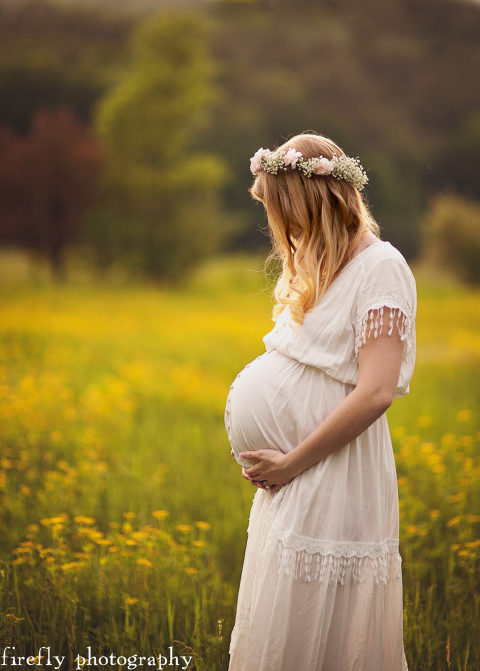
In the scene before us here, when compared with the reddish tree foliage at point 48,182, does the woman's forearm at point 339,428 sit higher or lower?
lower

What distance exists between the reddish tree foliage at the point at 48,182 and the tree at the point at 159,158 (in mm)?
903

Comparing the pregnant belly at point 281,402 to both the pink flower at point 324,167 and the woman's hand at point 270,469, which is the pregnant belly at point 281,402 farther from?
the pink flower at point 324,167

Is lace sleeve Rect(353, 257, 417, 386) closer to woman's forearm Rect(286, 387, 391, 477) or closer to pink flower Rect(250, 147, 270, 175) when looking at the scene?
woman's forearm Rect(286, 387, 391, 477)

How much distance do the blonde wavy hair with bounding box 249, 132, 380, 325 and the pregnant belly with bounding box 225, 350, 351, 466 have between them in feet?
0.61

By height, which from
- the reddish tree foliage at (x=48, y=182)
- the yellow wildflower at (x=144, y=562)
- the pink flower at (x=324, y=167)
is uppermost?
the reddish tree foliage at (x=48, y=182)

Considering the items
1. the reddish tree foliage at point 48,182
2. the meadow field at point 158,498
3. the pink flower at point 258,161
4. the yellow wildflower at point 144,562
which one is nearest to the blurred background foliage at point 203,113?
the reddish tree foliage at point 48,182

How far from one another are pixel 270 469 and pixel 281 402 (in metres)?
0.21

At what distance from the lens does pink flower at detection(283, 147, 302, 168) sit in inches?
74.2

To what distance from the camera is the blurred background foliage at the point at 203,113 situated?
58.6 feet

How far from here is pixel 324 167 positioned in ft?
6.10

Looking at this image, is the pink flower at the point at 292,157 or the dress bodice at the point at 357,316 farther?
the pink flower at the point at 292,157

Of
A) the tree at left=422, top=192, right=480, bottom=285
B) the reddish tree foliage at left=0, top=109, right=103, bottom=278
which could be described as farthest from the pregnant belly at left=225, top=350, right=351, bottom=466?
the reddish tree foliage at left=0, top=109, right=103, bottom=278

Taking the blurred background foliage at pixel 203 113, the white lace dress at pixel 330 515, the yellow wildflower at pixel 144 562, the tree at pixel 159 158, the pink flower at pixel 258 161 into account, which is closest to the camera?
the white lace dress at pixel 330 515

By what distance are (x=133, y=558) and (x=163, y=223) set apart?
17937mm
